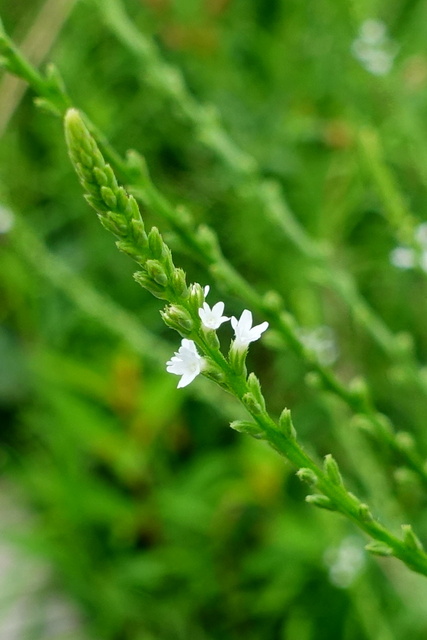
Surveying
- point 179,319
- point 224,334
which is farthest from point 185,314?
point 224,334

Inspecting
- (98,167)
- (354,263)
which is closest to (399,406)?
(354,263)

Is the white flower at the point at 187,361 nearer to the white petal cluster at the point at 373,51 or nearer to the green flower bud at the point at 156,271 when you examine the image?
the green flower bud at the point at 156,271

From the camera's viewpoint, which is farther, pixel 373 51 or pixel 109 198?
pixel 373 51

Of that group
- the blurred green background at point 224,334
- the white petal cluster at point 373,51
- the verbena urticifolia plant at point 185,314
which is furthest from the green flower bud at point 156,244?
the white petal cluster at point 373,51

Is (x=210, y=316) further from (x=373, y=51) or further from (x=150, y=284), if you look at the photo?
(x=373, y=51)

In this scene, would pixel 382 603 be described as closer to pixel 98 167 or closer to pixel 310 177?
pixel 310 177

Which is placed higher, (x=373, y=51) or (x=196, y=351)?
(x=373, y=51)
